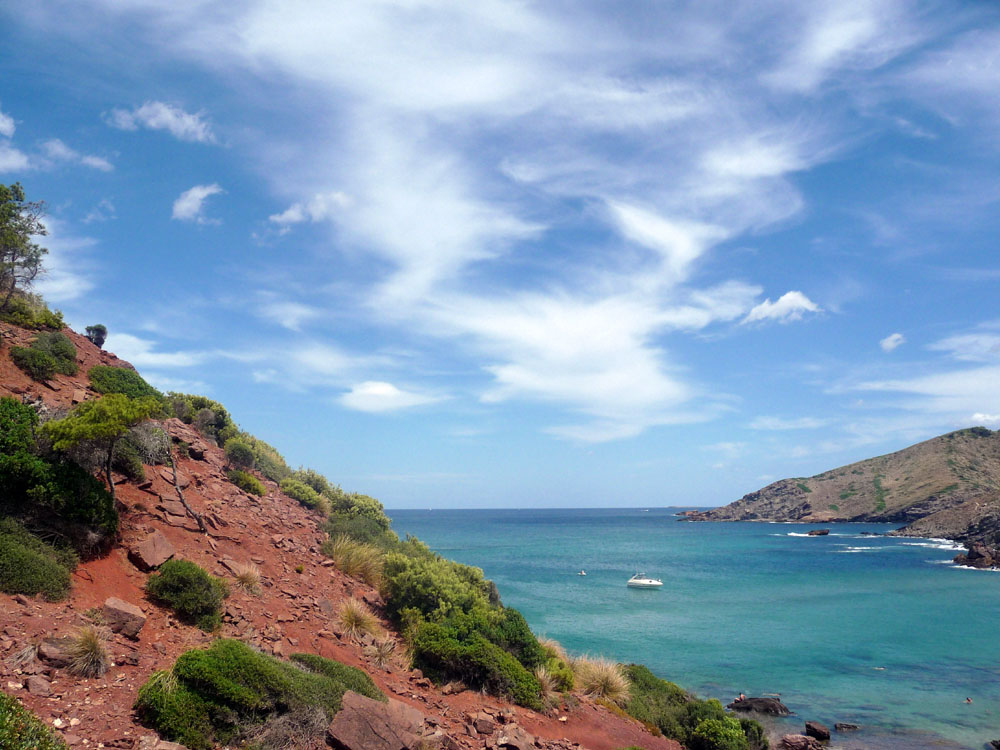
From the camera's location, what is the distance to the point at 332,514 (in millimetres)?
24312

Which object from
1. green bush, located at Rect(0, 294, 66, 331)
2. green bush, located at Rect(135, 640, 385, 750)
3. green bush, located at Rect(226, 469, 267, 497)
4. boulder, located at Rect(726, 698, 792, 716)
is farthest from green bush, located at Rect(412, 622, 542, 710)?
green bush, located at Rect(0, 294, 66, 331)

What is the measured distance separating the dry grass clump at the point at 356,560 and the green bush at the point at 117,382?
805cm

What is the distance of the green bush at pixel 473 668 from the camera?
1484 cm

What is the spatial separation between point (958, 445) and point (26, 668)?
183892mm

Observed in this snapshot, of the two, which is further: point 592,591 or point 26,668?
point 592,591

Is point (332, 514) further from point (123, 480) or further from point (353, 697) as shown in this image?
point (353, 697)

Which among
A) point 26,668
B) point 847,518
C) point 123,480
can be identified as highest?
point 123,480

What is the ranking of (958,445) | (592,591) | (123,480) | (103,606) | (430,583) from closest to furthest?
(103,606), (123,480), (430,583), (592,591), (958,445)

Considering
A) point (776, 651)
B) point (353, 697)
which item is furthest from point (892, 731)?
point (353, 697)

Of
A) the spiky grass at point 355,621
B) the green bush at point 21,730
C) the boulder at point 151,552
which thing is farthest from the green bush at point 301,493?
the green bush at point 21,730

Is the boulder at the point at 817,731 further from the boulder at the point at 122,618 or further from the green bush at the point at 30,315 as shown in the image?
the green bush at the point at 30,315

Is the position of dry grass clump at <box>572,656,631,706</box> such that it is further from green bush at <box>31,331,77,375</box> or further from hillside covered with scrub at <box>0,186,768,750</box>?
green bush at <box>31,331,77,375</box>

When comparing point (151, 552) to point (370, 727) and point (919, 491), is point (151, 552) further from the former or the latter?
point (919, 491)

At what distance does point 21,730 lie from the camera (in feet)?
20.8
